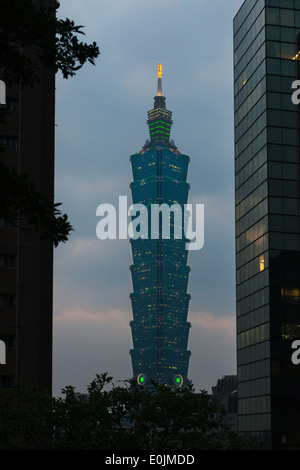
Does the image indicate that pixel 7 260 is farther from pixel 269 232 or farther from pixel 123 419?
pixel 269 232

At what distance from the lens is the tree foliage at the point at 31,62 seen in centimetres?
1880

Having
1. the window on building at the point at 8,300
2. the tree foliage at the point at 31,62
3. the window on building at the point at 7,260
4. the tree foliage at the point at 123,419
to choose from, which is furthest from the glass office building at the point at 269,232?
the tree foliage at the point at 31,62

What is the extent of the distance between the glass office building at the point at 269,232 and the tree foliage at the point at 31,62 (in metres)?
60.2

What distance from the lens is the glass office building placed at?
76.6 meters

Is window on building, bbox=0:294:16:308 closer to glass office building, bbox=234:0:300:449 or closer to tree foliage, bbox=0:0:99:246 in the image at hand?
glass office building, bbox=234:0:300:449

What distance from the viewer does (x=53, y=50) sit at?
20.2 m

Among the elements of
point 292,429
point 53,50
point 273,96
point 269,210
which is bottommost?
point 292,429

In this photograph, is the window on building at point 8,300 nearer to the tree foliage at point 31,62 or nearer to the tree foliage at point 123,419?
the tree foliage at point 123,419

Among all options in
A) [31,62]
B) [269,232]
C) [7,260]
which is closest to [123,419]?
[31,62]

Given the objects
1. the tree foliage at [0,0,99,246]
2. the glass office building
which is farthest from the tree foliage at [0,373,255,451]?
the glass office building

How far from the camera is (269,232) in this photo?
263 ft

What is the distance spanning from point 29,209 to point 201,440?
14923mm
